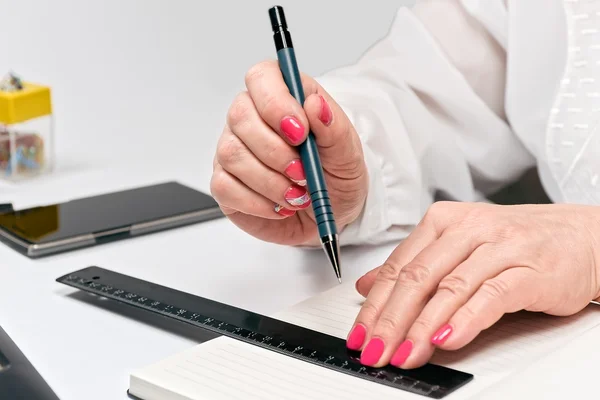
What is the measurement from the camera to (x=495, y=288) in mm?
694

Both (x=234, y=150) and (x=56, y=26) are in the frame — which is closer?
(x=234, y=150)

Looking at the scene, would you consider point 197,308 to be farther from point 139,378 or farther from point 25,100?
point 25,100

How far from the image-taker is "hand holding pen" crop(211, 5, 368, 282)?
776mm

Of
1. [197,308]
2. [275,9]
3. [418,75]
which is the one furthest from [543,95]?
[197,308]

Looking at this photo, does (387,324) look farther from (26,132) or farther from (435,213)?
(26,132)

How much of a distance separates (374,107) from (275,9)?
29cm

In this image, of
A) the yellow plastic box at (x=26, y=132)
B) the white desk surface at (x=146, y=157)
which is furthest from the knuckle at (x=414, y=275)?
the yellow plastic box at (x=26, y=132)

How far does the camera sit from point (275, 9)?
2.66 ft

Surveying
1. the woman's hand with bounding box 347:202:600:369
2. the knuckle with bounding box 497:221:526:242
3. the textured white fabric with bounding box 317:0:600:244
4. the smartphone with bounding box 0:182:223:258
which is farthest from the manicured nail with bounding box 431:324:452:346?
the smartphone with bounding box 0:182:223:258

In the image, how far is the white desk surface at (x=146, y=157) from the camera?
2.54ft

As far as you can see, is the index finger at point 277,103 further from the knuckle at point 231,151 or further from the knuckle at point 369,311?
the knuckle at point 369,311

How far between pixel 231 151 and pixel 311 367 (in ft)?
0.76

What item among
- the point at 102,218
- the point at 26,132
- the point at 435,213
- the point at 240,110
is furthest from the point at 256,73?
the point at 26,132

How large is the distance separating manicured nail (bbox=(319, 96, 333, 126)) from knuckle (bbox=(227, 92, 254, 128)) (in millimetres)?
66
